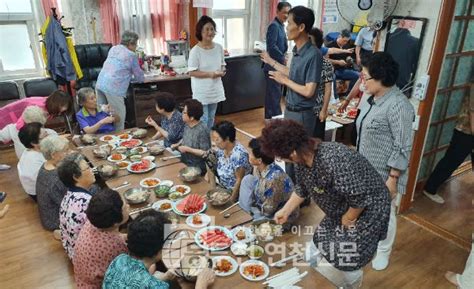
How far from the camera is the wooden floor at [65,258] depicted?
101 inches

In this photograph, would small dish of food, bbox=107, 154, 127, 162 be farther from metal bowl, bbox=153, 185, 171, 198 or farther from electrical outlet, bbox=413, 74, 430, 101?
electrical outlet, bbox=413, 74, 430, 101

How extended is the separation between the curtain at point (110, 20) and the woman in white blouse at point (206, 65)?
1948 millimetres

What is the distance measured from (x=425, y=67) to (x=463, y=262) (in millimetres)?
1593

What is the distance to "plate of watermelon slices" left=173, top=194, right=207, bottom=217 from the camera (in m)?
2.25

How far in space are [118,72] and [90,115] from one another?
80cm

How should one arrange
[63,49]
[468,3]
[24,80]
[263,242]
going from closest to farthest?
[263,242] → [468,3] → [63,49] → [24,80]

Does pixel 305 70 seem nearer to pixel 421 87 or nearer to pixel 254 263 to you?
pixel 421 87

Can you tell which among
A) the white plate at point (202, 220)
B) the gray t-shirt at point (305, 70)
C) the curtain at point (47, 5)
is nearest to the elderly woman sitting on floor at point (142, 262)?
the white plate at point (202, 220)

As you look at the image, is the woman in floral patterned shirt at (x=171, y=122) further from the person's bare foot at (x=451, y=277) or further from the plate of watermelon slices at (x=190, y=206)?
the person's bare foot at (x=451, y=277)

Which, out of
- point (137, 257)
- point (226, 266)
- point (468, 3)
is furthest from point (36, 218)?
point (468, 3)

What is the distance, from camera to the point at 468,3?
10.2 feet

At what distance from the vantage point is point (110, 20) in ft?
17.1

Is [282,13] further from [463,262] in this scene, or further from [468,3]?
[463,262]

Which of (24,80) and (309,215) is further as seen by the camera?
(24,80)
